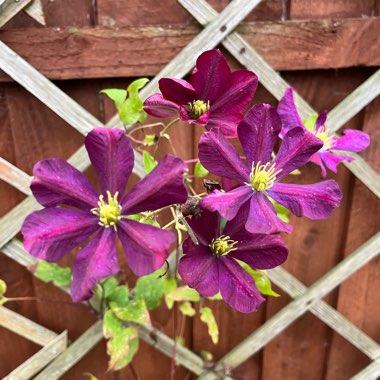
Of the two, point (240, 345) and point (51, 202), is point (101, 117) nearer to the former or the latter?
point (51, 202)

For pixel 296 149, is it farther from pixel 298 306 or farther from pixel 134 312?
pixel 298 306

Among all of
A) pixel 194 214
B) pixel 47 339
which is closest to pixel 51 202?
pixel 194 214

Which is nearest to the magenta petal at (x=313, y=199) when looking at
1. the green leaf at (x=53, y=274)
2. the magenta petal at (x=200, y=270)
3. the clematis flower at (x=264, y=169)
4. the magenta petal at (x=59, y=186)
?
the clematis flower at (x=264, y=169)

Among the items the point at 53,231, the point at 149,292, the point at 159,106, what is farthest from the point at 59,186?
the point at 149,292

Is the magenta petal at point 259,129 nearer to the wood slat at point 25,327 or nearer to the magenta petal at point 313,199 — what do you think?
the magenta petal at point 313,199

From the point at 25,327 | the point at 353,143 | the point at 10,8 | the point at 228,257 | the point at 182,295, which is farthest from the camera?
the point at 25,327

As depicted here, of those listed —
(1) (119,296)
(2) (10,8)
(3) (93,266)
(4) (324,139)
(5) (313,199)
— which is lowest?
(3) (93,266)

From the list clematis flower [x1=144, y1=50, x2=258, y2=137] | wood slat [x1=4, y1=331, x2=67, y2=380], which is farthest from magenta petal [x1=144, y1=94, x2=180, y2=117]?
wood slat [x1=4, y1=331, x2=67, y2=380]
